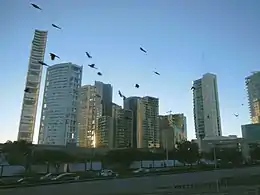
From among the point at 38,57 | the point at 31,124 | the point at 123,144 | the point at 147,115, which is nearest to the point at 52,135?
the point at 31,124

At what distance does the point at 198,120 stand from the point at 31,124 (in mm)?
55035

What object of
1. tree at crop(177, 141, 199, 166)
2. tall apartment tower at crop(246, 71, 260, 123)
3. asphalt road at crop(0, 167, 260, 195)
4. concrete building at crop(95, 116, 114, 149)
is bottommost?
asphalt road at crop(0, 167, 260, 195)

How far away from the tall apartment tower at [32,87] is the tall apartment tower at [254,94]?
6582cm

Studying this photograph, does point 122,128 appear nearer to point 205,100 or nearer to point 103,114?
point 103,114

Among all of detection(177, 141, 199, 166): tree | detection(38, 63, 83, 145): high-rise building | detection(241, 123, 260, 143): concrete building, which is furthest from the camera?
detection(241, 123, 260, 143): concrete building

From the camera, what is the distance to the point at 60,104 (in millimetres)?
88750

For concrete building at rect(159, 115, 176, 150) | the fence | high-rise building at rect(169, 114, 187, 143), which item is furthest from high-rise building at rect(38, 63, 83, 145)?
high-rise building at rect(169, 114, 187, 143)

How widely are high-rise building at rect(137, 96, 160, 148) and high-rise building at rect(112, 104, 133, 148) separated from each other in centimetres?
324

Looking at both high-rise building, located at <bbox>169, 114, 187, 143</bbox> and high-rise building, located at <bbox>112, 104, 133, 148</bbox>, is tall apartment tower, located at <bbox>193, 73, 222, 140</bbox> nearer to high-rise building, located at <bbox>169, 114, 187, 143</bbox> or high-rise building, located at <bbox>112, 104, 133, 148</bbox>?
high-rise building, located at <bbox>169, 114, 187, 143</bbox>

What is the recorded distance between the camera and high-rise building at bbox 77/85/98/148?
3691 inches

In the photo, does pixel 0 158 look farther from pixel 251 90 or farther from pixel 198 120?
pixel 251 90

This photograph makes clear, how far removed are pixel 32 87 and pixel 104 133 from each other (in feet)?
142

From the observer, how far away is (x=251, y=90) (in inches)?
4683

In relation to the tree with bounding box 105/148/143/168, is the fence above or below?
below
